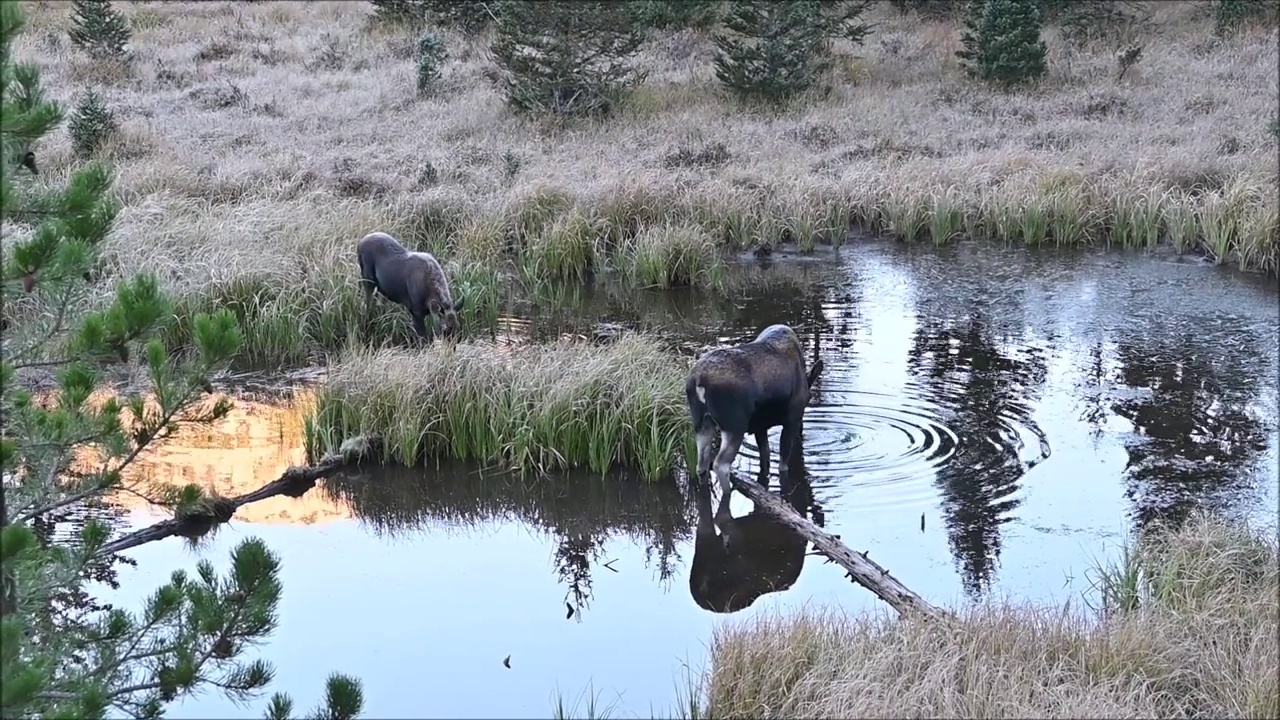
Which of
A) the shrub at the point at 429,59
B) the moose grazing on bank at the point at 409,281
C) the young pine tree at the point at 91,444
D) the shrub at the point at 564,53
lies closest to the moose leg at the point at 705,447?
the moose grazing on bank at the point at 409,281

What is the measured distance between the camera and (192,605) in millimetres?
4922

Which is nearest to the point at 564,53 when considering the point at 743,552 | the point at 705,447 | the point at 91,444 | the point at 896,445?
the point at 896,445

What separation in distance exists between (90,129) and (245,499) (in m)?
11.7

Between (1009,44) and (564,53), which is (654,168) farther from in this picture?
(1009,44)

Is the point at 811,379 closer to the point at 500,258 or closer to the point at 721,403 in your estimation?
the point at 721,403

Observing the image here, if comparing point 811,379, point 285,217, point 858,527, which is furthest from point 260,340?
point 858,527

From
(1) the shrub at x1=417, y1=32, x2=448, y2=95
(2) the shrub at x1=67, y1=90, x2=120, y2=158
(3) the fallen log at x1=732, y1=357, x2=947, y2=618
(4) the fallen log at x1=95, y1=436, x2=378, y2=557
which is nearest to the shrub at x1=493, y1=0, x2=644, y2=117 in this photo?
(1) the shrub at x1=417, y1=32, x2=448, y2=95

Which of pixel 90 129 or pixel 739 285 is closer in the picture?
pixel 739 285

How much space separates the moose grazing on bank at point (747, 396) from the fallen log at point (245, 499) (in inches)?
104

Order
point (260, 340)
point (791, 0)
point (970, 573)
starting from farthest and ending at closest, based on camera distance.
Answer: point (791, 0), point (260, 340), point (970, 573)

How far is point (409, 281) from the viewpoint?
12.2 meters

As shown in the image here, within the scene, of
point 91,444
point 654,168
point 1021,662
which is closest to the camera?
point 91,444

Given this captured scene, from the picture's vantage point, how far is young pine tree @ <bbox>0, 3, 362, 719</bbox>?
4602mm

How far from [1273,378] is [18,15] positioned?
10.4 m
